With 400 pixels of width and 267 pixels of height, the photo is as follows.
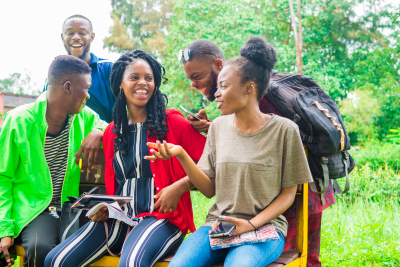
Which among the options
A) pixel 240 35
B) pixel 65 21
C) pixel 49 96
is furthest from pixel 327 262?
pixel 240 35

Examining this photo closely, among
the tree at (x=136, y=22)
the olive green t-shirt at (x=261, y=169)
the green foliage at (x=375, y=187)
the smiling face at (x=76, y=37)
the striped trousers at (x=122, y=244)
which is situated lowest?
the green foliage at (x=375, y=187)

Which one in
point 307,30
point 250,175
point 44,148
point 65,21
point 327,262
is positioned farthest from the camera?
point 307,30

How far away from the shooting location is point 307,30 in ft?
62.3

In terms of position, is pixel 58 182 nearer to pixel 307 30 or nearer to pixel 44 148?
pixel 44 148

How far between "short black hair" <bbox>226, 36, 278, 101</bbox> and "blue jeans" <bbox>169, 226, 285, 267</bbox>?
35.2 inches

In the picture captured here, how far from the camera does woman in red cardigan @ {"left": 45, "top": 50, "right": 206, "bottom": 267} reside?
2160mm

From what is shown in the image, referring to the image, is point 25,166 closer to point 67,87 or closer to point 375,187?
point 67,87

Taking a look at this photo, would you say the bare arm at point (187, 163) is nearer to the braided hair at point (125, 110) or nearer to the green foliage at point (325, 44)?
the braided hair at point (125, 110)

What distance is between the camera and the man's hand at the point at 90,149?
8.99 ft

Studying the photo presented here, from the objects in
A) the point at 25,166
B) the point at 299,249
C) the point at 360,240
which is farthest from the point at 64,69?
the point at 360,240

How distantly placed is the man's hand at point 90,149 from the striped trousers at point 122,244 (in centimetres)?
56

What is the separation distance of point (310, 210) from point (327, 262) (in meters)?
1.21

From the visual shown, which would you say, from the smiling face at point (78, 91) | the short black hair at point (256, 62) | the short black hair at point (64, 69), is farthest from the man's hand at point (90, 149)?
the short black hair at point (256, 62)

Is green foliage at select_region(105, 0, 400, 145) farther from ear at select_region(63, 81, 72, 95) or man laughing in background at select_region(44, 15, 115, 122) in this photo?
ear at select_region(63, 81, 72, 95)
